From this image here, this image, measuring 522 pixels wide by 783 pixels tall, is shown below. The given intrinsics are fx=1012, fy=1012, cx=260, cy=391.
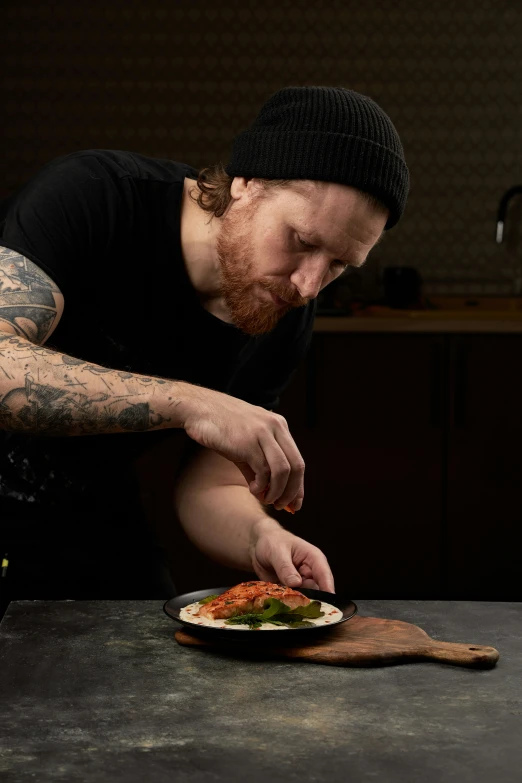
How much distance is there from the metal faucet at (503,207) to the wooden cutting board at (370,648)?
287 cm

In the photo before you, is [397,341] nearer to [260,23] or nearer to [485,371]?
[485,371]

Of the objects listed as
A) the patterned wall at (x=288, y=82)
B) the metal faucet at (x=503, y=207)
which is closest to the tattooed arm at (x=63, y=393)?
the patterned wall at (x=288, y=82)

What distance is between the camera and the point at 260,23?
397 cm

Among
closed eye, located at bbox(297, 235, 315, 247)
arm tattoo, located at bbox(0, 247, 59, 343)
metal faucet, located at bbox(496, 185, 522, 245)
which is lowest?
arm tattoo, located at bbox(0, 247, 59, 343)

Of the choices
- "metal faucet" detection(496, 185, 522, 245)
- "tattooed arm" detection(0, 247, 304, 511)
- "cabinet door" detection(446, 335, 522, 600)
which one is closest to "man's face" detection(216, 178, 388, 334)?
"tattooed arm" detection(0, 247, 304, 511)

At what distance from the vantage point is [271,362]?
1907 mm

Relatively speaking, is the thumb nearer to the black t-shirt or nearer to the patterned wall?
the black t-shirt

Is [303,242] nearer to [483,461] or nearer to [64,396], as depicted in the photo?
[64,396]

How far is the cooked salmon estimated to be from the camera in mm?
1348

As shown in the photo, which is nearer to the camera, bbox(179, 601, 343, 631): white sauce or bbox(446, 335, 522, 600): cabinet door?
bbox(179, 601, 343, 631): white sauce

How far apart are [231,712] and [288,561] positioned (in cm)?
50

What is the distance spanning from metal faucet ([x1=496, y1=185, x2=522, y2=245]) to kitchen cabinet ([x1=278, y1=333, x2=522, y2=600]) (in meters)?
0.70

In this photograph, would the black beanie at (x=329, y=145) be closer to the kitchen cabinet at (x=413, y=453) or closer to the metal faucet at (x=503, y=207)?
the kitchen cabinet at (x=413, y=453)

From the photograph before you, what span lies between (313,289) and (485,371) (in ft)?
6.43
